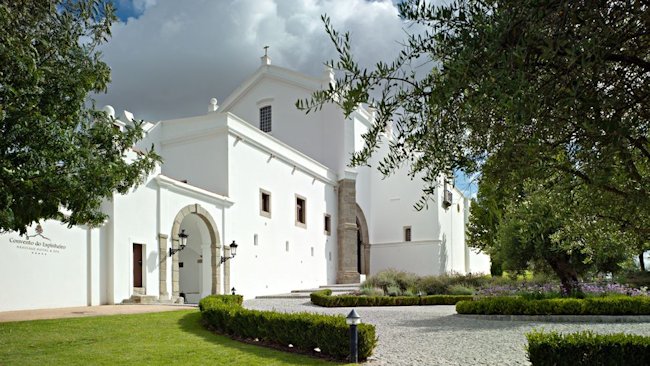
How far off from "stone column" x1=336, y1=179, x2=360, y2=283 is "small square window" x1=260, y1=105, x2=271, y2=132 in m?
5.23

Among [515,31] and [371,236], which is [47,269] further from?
[371,236]

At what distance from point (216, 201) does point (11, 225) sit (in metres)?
14.2

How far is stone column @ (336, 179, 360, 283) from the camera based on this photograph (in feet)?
107

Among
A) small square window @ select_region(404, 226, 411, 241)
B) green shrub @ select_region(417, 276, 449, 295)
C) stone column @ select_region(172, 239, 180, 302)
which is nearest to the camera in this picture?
Result: stone column @ select_region(172, 239, 180, 302)

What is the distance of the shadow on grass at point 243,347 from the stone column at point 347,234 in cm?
1969

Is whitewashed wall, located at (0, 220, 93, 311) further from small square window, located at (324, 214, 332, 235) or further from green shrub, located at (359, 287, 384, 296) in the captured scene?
small square window, located at (324, 214, 332, 235)

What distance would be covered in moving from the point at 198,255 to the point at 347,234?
11944mm

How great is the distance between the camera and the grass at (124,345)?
891 cm

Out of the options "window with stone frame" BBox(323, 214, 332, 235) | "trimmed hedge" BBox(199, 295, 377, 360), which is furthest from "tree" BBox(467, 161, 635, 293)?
"window with stone frame" BBox(323, 214, 332, 235)

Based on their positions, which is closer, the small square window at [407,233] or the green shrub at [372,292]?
the green shrub at [372,292]

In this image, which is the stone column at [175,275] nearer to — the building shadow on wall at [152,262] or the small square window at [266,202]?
the building shadow on wall at [152,262]

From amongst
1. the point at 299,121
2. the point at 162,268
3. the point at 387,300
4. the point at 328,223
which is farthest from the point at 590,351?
the point at 299,121

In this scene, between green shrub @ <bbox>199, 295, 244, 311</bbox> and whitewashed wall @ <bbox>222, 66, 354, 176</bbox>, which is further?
whitewashed wall @ <bbox>222, 66, 354, 176</bbox>

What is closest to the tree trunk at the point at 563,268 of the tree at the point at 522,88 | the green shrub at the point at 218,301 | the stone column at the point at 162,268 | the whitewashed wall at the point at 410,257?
the green shrub at the point at 218,301
